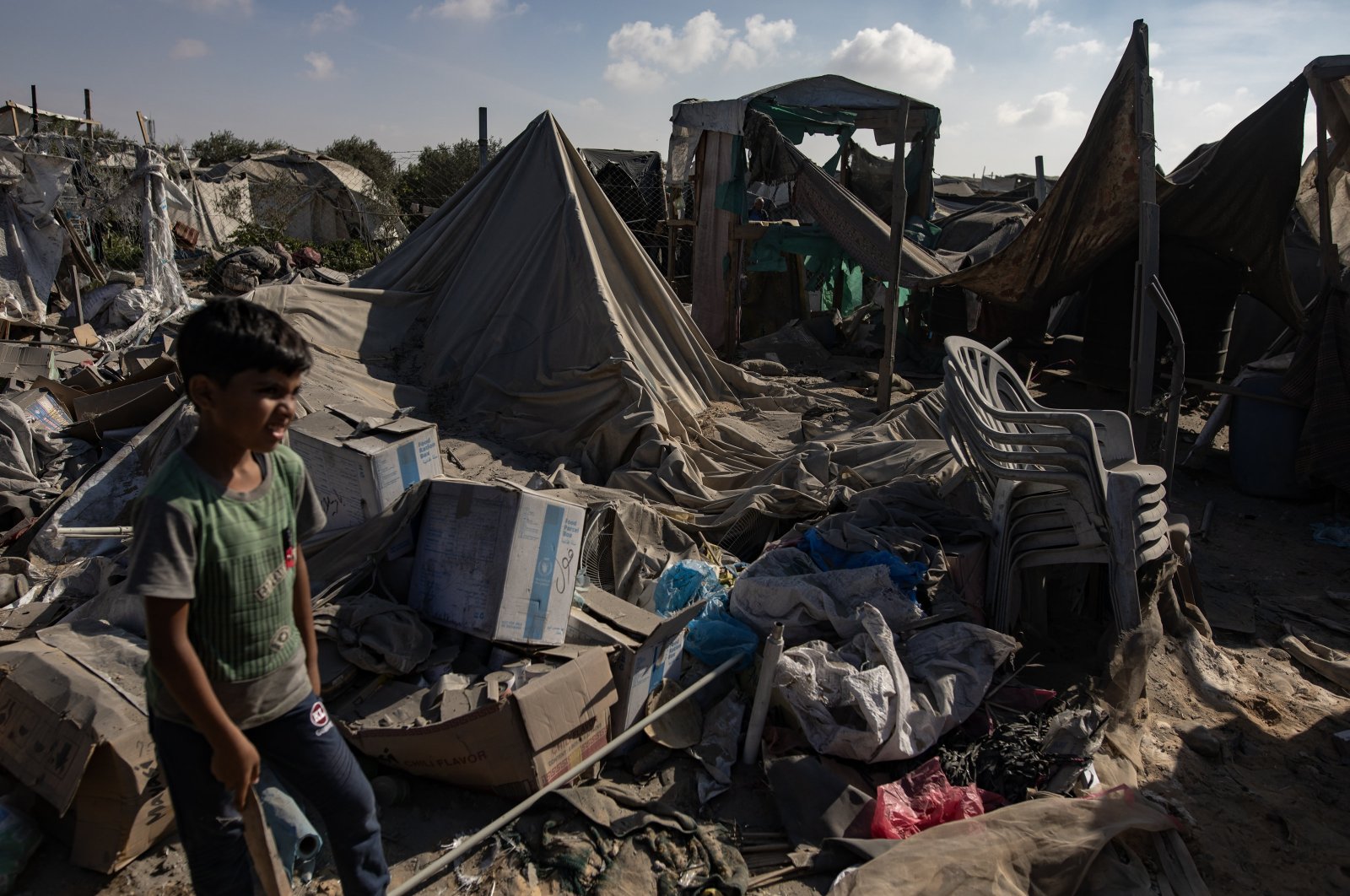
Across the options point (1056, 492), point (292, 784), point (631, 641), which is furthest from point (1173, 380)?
point (292, 784)

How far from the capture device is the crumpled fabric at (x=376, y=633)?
2807mm

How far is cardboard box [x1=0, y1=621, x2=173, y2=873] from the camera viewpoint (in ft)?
7.53

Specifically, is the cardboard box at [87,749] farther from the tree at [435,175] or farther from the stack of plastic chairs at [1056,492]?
the tree at [435,175]

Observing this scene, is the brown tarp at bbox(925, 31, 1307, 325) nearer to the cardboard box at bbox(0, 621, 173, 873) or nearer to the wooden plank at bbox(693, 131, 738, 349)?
the wooden plank at bbox(693, 131, 738, 349)

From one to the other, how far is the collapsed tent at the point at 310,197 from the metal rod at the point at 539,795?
16.6 meters

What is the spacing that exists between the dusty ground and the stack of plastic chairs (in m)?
0.56

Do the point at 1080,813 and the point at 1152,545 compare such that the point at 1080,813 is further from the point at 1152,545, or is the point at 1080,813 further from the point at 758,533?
the point at 758,533

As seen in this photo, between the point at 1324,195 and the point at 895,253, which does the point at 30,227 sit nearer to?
the point at 895,253

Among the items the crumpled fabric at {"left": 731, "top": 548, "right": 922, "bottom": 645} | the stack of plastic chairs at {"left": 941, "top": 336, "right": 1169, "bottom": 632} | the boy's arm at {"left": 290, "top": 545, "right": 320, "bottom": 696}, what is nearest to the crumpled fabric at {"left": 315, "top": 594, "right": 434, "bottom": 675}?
the boy's arm at {"left": 290, "top": 545, "right": 320, "bottom": 696}

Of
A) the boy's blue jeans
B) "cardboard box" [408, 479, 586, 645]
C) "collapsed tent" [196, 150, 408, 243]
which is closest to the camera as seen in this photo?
the boy's blue jeans

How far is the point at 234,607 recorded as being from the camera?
1.56m

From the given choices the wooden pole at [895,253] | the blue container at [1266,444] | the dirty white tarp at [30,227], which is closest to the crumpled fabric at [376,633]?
the wooden pole at [895,253]

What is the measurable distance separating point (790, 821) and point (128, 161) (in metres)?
16.8

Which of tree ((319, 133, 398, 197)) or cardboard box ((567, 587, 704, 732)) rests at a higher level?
tree ((319, 133, 398, 197))
